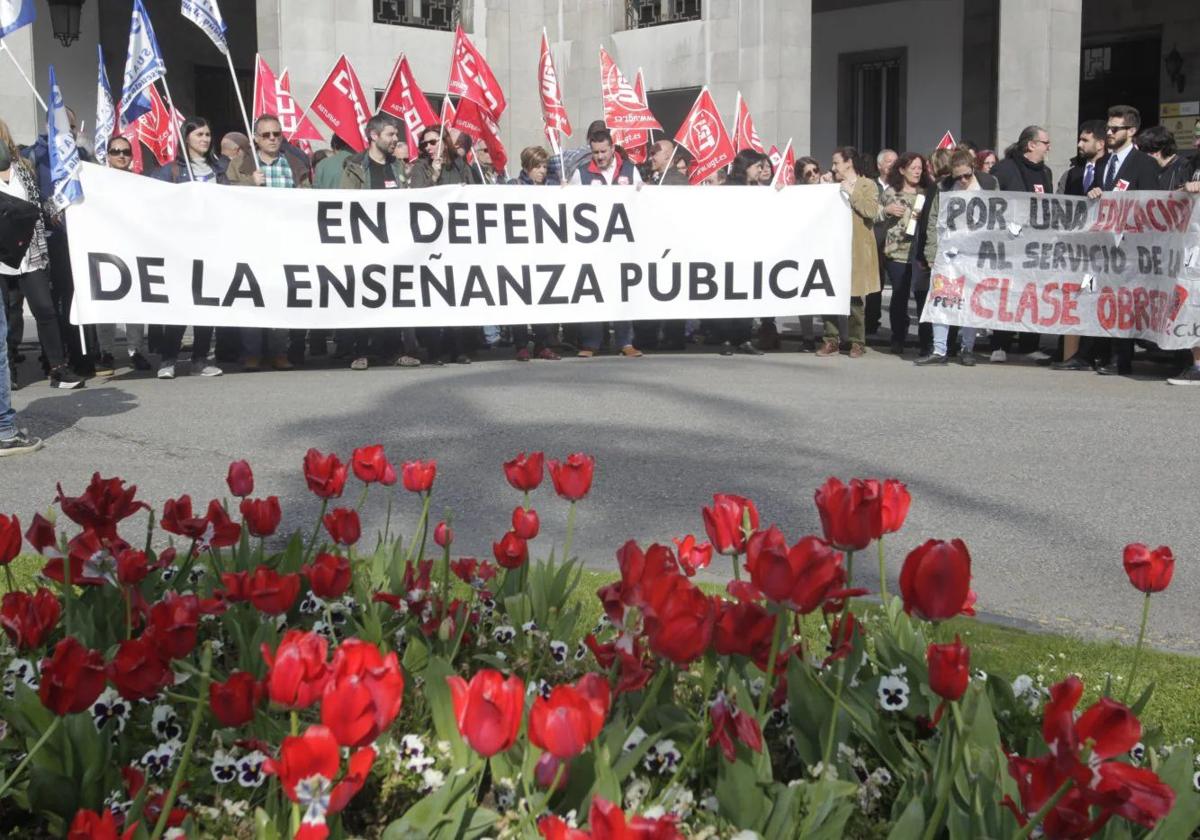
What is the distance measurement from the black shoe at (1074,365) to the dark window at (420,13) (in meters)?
15.0

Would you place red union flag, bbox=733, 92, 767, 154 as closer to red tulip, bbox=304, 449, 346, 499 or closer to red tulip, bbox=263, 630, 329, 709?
red tulip, bbox=304, 449, 346, 499

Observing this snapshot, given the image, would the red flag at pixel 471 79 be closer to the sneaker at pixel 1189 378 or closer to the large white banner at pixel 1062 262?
the large white banner at pixel 1062 262

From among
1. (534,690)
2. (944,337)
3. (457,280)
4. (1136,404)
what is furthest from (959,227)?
(534,690)

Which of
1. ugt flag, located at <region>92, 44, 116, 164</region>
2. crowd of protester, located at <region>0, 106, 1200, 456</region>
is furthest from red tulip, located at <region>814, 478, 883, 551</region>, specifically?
ugt flag, located at <region>92, 44, 116, 164</region>

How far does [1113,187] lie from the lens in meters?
12.7

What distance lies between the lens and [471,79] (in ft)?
48.3

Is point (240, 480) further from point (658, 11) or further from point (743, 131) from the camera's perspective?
point (658, 11)

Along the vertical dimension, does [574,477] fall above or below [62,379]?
above

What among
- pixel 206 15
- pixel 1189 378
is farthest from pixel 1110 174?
pixel 206 15

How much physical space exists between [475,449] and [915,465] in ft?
7.96

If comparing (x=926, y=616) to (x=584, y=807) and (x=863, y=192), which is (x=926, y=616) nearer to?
(x=584, y=807)

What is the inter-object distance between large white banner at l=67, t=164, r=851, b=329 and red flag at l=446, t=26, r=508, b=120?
2.00 meters

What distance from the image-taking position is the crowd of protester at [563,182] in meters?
12.1

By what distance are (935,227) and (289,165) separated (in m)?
5.87
